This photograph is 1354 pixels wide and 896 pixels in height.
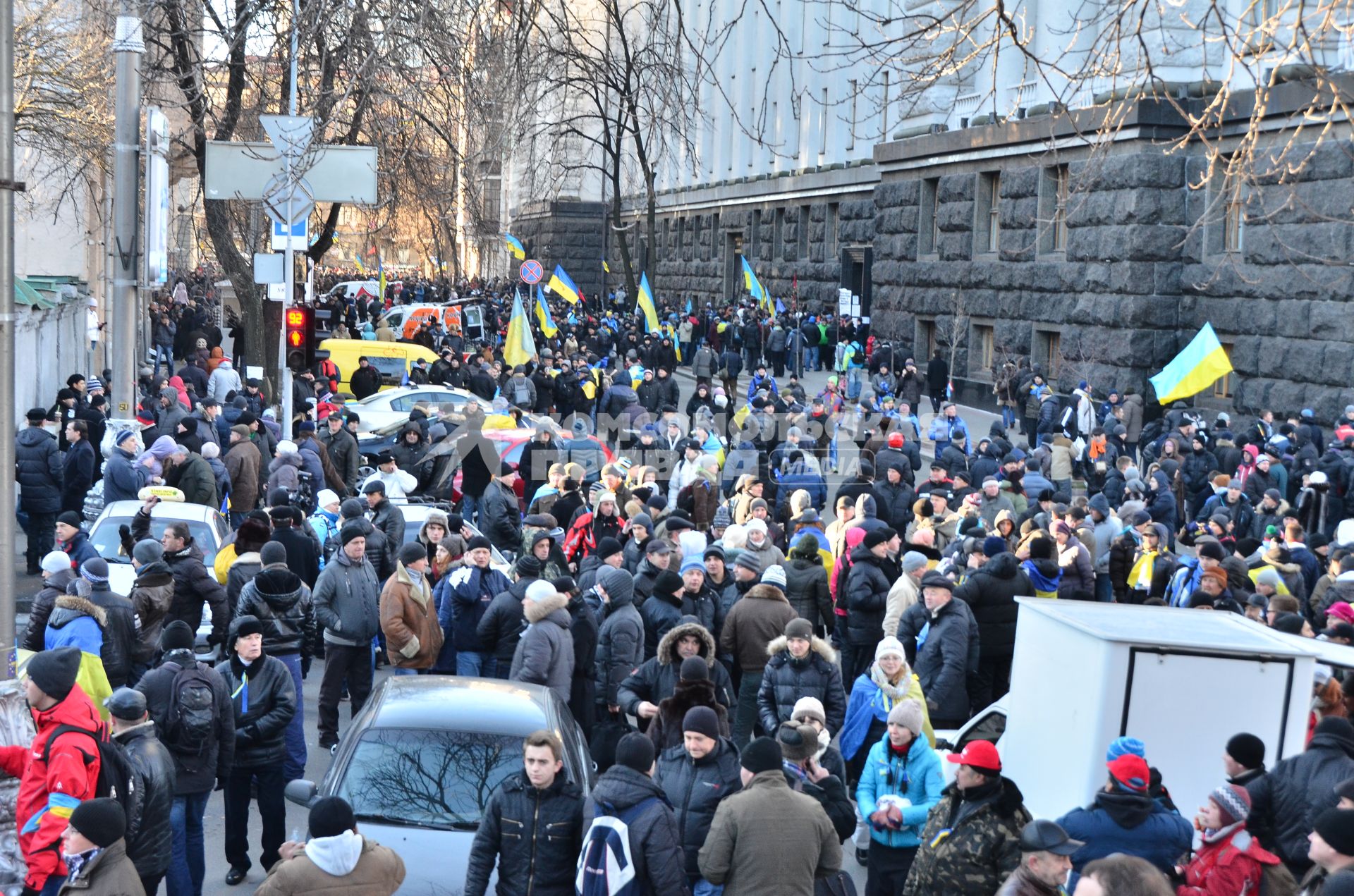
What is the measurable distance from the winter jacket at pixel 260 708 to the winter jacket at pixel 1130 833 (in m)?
4.16

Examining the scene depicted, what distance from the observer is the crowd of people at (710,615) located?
5.89 m

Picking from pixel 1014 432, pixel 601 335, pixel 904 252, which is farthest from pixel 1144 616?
pixel 601 335

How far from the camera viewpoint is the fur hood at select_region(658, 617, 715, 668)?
27.2ft

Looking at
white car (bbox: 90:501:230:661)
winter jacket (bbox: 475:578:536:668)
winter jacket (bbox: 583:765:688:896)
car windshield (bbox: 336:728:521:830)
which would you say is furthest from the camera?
white car (bbox: 90:501:230:661)

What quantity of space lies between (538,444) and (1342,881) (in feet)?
45.1

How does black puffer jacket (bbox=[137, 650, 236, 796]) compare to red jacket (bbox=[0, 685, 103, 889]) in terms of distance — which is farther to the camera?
black puffer jacket (bbox=[137, 650, 236, 796])

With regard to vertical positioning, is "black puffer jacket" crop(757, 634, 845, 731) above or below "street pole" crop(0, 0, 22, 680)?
below

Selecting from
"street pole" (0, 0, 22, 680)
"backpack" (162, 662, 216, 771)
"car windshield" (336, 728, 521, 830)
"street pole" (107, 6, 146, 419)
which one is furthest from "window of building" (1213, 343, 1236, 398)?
"street pole" (0, 0, 22, 680)

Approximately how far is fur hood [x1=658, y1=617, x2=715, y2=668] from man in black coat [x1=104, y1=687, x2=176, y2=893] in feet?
9.07

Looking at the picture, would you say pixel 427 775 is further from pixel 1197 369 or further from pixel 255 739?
pixel 1197 369

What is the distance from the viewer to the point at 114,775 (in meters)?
6.25

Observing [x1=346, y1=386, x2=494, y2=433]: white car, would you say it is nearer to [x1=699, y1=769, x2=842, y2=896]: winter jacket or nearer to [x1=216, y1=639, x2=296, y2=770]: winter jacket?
[x1=216, y1=639, x2=296, y2=770]: winter jacket

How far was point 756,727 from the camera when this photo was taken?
1020 cm

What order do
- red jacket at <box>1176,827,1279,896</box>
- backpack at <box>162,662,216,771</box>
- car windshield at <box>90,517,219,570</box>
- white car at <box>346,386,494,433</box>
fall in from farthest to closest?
white car at <box>346,386,494,433</box>
car windshield at <box>90,517,219,570</box>
backpack at <box>162,662,216,771</box>
red jacket at <box>1176,827,1279,896</box>
